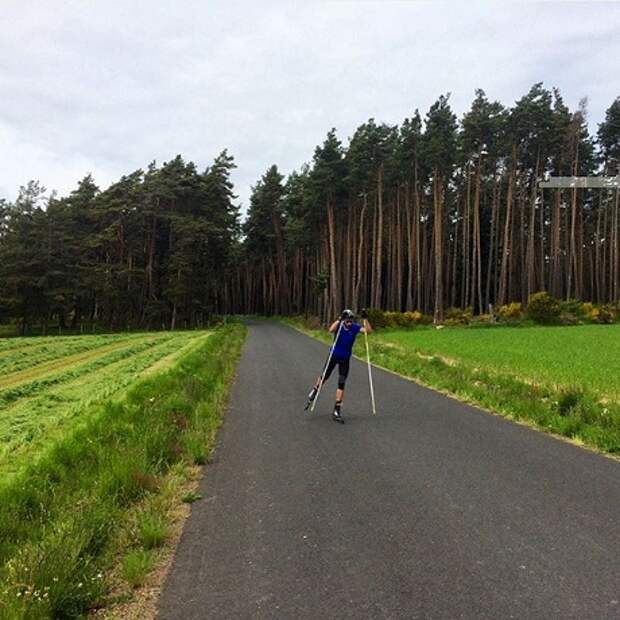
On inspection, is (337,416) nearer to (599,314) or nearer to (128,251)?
(599,314)

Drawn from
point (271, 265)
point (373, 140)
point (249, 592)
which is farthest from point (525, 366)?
point (271, 265)

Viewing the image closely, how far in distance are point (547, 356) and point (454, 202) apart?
4449cm

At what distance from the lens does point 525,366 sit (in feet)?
56.9

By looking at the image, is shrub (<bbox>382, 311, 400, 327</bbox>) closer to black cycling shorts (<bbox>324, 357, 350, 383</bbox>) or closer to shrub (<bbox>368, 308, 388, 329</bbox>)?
shrub (<bbox>368, 308, 388, 329</bbox>)

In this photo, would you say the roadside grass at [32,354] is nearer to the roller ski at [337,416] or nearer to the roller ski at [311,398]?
the roller ski at [311,398]

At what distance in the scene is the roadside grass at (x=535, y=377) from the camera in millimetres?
9938

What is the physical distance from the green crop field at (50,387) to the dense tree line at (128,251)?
27.7 m

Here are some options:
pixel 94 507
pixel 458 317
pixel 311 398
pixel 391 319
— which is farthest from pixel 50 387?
pixel 458 317

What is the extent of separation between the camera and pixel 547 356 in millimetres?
20203

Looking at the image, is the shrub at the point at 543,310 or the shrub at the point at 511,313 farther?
the shrub at the point at 511,313

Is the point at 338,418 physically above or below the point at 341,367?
below

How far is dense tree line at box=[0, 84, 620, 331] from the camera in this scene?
4866 centimetres

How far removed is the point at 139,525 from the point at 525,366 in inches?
568

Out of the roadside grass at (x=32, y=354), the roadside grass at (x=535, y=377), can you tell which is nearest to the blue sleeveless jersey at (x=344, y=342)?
the roadside grass at (x=535, y=377)
